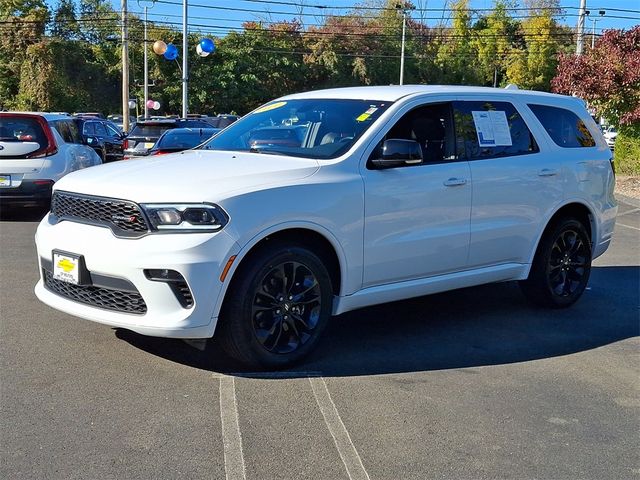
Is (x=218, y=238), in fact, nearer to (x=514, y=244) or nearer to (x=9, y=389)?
(x=9, y=389)

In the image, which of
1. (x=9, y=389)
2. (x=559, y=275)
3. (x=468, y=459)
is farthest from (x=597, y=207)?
(x=9, y=389)

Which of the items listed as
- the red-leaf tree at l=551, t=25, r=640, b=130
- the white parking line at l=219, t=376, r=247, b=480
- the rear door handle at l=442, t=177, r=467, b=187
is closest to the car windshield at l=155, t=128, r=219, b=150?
the rear door handle at l=442, t=177, r=467, b=187

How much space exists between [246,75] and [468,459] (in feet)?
171


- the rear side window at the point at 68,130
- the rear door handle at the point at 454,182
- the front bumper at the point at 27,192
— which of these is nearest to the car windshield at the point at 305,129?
the rear door handle at the point at 454,182

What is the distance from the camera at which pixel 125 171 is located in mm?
5082

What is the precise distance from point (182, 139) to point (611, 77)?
35.5 ft

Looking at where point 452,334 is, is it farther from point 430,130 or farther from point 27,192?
point 27,192

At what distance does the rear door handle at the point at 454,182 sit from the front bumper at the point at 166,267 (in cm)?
192

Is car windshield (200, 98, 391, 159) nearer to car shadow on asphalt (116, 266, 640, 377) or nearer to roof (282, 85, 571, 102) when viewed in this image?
roof (282, 85, 571, 102)

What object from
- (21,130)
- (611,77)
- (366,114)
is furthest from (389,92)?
(611,77)

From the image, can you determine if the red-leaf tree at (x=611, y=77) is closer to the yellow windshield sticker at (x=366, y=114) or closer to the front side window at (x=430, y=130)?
the front side window at (x=430, y=130)

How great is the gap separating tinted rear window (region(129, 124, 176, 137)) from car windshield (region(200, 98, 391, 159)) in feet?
40.2

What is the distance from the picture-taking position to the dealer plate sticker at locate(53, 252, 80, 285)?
15.5ft

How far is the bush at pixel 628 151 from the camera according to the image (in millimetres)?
19406
